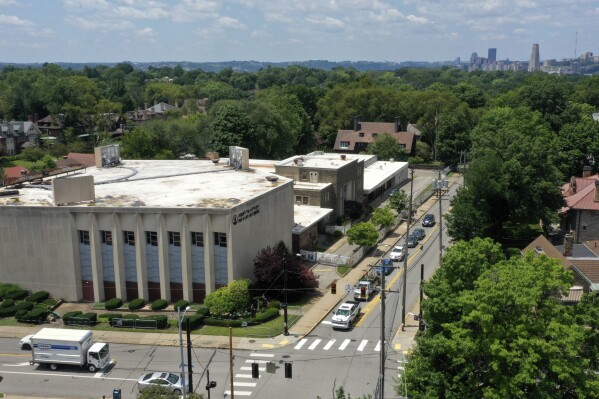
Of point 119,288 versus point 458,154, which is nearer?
point 119,288

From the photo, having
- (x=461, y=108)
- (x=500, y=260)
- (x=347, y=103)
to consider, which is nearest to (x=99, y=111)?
(x=347, y=103)

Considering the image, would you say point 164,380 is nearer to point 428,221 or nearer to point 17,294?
point 17,294

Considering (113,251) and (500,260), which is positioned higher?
(500,260)

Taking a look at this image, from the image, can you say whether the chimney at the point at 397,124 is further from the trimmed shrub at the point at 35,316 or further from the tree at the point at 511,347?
the tree at the point at 511,347

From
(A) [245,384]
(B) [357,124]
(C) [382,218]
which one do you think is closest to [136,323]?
(A) [245,384]

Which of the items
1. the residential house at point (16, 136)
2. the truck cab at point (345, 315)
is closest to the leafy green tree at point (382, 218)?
the truck cab at point (345, 315)

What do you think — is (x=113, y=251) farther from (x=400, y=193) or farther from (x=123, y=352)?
(x=400, y=193)

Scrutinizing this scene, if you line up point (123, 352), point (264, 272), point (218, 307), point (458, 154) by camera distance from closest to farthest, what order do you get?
point (123, 352)
point (218, 307)
point (264, 272)
point (458, 154)

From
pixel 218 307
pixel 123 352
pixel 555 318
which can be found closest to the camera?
pixel 555 318
